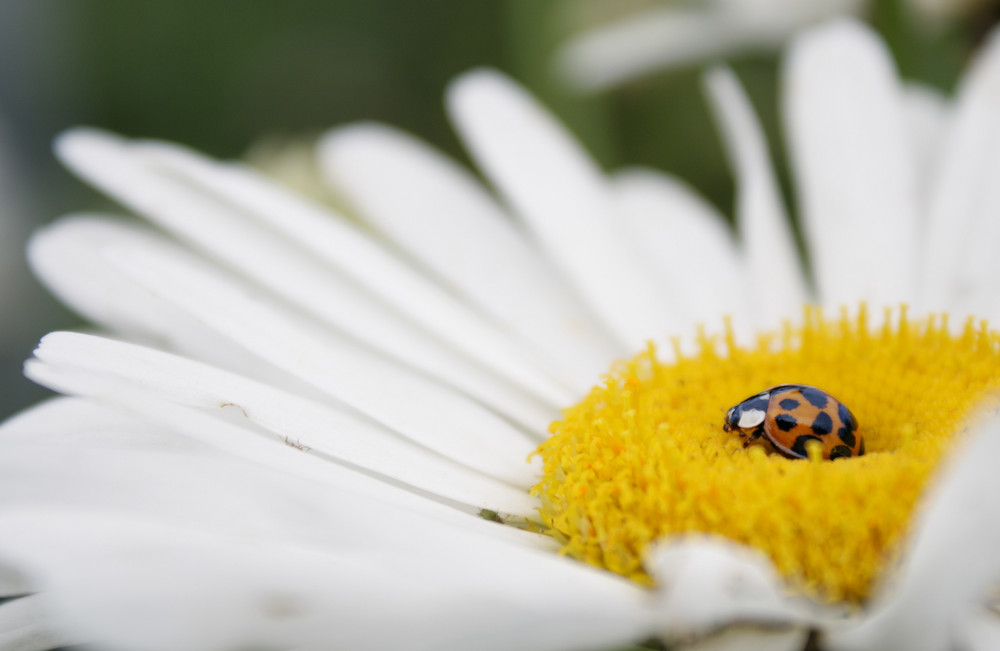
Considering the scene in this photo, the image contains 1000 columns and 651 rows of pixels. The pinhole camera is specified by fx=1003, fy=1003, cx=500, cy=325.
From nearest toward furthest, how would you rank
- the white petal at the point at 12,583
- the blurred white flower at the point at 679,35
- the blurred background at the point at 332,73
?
the white petal at the point at 12,583 < the blurred white flower at the point at 679,35 < the blurred background at the point at 332,73

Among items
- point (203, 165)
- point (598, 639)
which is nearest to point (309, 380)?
point (203, 165)

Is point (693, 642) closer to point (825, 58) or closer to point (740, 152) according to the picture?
point (740, 152)

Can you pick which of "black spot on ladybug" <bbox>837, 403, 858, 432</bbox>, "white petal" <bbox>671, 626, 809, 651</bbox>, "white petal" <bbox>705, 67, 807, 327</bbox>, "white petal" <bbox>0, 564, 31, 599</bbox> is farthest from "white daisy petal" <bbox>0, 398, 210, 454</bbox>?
"white petal" <bbox>705, 67, 807, 327</bbox>

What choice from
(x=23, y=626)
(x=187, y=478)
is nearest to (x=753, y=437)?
(x=187, y=478)

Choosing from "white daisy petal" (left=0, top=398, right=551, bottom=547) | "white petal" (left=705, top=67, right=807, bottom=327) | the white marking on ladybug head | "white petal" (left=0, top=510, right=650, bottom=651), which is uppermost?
"white petal" (left=705, top=67, right=807, bottom=327)

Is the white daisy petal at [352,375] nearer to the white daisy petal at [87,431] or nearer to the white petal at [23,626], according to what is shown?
the white daisy petal at [87,431]

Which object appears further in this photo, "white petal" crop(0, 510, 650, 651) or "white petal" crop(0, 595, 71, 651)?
"white petal" crop(0, 595, 71, 651)

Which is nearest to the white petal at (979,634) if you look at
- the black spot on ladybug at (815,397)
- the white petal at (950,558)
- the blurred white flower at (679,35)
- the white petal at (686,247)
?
the white petal at (950,558)

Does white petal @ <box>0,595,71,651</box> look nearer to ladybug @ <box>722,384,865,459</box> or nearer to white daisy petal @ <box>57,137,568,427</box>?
white daisy petal @ <box>57,137,568,427</box>
